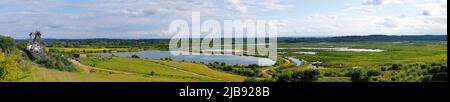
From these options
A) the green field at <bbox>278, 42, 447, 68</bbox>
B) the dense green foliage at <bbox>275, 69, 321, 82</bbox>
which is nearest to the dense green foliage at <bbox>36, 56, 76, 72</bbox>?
the dense green foliage at <bbox>275, 69, 321, 82</bbox>

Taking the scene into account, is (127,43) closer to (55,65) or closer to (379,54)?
(55,65)

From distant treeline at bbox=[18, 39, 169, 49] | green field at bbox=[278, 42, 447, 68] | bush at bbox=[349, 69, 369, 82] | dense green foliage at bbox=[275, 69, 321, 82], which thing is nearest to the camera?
dense green foliage at bbox=[275, 69, 321, 82]

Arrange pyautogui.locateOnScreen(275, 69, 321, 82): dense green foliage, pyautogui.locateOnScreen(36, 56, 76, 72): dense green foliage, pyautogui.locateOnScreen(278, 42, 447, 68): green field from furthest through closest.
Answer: pyautogui.locateOnScreen(278, 42, 447, 68): green field
pyautogui.locateOnScreen(36, 56, 76, 72): dense green foliage
pyautogui.locateOnScreen(275, 69, 321, 82): dense green foliage

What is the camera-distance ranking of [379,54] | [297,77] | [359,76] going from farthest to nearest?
[379,54] → [359,76] → [297,77]

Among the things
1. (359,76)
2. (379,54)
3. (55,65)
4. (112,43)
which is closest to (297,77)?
(359,76)

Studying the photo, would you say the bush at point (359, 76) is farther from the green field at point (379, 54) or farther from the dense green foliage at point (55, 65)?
the green field at point (379, 54)

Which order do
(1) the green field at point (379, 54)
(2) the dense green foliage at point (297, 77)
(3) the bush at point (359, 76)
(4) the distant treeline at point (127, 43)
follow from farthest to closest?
(1) the green field at point (379, 54) < (4) the distant treeline at point (127, 43) < (3) the bush at point (359, 76) < (2) the dense green foliage at point (297, 77)

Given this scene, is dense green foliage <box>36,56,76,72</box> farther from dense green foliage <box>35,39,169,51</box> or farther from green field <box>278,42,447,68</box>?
green field <box>278,42,447,68</box>

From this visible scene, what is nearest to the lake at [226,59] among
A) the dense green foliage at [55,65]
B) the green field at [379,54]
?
the green field at [379,54]

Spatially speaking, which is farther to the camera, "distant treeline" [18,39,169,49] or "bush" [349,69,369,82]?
"distant treeline" [18,39,169,49]
